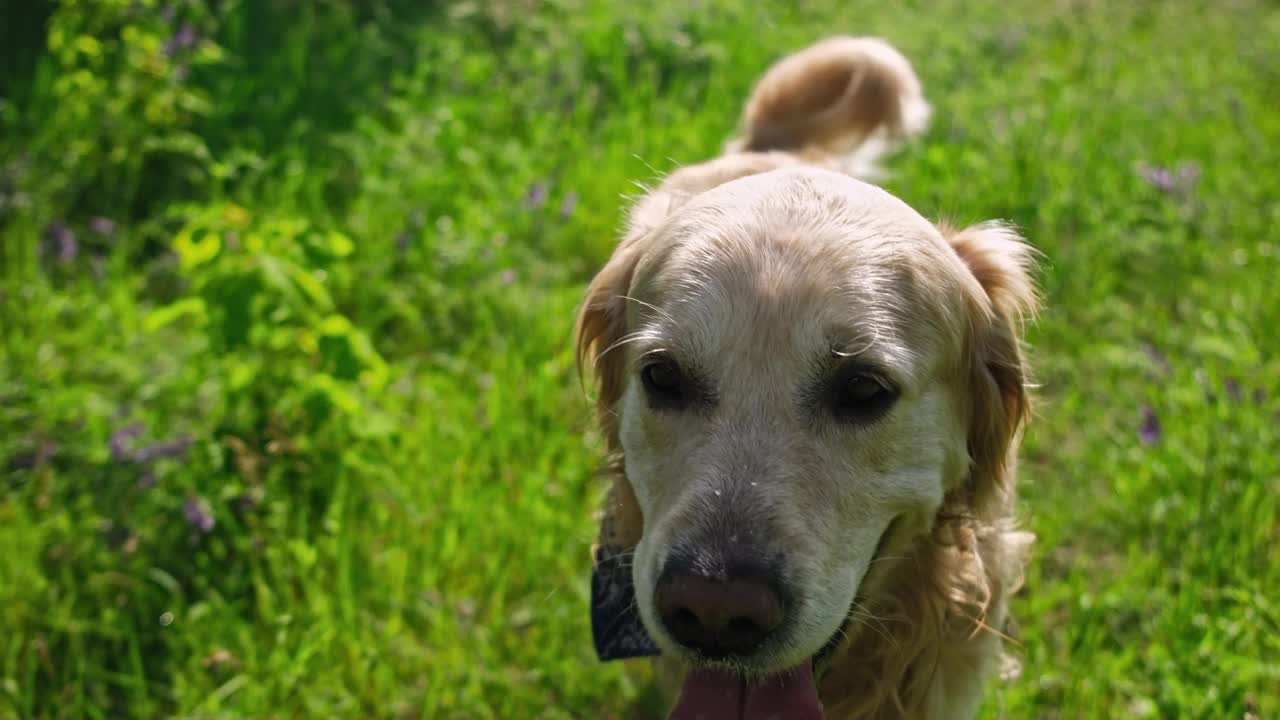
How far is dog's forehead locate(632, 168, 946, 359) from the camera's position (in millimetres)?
2281

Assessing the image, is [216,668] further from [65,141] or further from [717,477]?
[65,141]

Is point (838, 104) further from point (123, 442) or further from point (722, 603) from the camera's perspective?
point (123, 442)

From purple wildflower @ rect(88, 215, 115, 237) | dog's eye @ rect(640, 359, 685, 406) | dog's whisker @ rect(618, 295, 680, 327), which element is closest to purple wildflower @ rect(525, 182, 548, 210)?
purple wildflower @ rect(88, 215, 115, 237)

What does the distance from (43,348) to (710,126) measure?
10.6ft

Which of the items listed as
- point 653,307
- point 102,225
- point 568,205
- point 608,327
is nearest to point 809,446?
point 653,307

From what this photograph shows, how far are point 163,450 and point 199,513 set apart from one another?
0.27 meters

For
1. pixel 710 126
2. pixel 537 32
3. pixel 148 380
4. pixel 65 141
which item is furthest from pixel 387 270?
pixel 537 32

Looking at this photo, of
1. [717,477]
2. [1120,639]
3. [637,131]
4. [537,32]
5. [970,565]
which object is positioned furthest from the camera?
[537,32]

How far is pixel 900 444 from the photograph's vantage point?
2.34 m

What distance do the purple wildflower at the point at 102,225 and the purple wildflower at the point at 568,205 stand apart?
1.86 m

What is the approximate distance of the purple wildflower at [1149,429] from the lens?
3811 millimetres

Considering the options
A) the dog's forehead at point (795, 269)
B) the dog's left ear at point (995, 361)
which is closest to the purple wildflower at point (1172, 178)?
the dog's left ear at point (995, 361)

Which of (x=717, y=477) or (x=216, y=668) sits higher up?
(x=717, y=477)

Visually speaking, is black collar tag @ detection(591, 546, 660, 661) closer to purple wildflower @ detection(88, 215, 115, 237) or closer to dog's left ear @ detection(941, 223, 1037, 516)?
dog's left ear @ detection(941, 223, 1037, 516)
